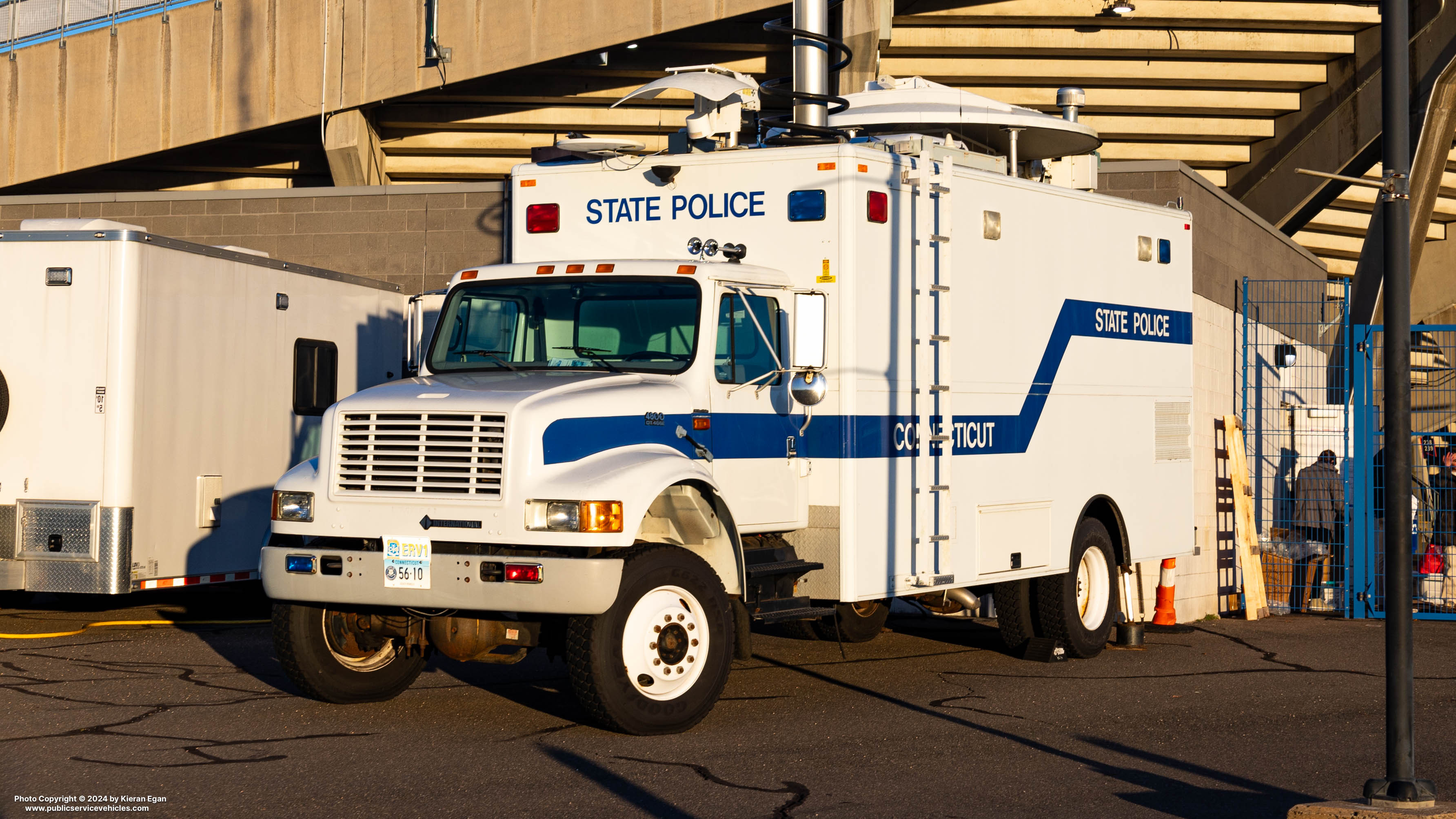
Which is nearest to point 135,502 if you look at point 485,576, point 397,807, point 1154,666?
point 485,576

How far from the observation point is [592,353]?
9328 millimetres

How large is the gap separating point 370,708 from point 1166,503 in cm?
678

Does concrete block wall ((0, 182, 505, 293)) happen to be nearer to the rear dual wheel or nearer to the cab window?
the rear dual wheel

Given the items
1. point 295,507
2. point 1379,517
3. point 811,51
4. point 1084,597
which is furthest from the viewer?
point 811,51

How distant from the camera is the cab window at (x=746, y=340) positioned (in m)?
9.27

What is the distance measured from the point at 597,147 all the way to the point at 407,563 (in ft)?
11.6

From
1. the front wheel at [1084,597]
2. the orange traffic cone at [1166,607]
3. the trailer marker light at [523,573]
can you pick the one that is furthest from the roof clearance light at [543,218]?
the orange traffic cone at [1166,607]

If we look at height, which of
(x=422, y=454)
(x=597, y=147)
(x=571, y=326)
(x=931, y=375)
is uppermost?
(x=597, y=147)

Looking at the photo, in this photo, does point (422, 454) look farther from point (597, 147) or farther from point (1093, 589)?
point (1093, 589)

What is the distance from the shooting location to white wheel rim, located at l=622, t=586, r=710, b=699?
8336 mm

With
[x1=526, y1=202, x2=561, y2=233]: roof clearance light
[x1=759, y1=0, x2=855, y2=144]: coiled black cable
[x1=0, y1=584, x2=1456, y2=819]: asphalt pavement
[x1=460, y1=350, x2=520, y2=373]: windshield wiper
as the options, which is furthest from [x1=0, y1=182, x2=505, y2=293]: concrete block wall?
[x1=460, y1=350, x2=520, y2=373]: windshield wiper

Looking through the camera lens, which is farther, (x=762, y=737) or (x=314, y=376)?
(x=314, y=376)

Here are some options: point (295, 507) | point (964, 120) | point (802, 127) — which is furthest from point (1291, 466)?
point (295, 507)

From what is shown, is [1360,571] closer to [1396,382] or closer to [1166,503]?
[1166,503]
